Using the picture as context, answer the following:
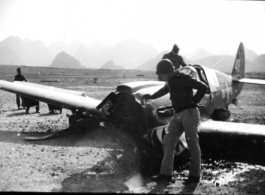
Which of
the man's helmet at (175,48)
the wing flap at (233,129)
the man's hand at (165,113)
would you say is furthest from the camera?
the man's helmet at (175,48)

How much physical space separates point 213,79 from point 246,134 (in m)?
2.35

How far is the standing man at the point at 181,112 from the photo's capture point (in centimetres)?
410

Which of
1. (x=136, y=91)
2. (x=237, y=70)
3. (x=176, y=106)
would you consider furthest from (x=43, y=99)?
(x=237, y=70)

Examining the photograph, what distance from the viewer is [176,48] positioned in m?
7.16

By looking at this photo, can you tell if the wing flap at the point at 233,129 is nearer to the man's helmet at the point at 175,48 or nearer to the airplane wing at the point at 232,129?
the airplane wing at the point at 232,129

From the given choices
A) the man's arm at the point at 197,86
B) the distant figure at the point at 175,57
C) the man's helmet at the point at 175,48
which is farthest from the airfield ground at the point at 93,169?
the man's helmet at the point at 175,48

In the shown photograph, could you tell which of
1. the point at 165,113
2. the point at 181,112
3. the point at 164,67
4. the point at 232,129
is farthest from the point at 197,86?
the point at 232,129

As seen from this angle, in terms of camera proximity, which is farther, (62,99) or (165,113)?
(62,99)

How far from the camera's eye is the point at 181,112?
414 centimetres

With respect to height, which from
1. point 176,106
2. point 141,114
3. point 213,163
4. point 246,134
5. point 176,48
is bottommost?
point 213,163

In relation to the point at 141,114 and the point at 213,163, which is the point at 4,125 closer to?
the point at 141,114

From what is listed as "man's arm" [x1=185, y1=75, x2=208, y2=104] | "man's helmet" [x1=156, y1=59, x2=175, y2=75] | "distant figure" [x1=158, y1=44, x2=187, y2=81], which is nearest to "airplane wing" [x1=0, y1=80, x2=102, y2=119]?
"distant figure" [x1=158, y1=44, x2=187, y2=81]

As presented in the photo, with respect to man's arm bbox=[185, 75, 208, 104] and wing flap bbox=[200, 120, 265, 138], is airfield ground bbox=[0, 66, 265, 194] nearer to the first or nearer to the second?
wing flap bbox=[200, 120, 265, 138]

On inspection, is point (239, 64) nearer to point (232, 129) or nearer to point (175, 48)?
point (175, 48)
